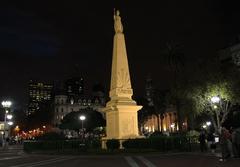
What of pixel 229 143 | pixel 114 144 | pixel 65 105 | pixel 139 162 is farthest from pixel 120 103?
pixel 65 105

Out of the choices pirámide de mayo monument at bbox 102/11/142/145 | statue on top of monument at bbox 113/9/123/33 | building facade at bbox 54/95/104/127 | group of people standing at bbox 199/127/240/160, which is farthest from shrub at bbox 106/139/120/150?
building facade at bbox 54/95/104/127

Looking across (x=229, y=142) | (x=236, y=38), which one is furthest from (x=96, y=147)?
(x=236, y=38)

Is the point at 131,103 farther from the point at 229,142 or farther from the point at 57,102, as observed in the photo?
the point at 57,102

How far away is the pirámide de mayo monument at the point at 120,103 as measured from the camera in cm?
3084

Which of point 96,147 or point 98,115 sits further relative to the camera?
point 98,115

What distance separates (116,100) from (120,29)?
270 inches

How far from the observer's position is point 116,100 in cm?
3144

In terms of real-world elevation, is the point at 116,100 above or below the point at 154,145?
above

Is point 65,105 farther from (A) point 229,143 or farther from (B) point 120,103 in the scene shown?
(A) point 229,143

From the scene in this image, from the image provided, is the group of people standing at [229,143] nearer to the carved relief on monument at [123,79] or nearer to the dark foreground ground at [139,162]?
the dark foreground ground at [139,162]

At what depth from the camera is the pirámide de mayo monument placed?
3084 centimetres

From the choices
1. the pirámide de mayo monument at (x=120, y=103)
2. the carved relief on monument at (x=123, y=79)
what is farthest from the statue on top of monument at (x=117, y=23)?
the carved relief on monument at (x=123, y=79)

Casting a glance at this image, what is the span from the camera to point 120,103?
3100 cm

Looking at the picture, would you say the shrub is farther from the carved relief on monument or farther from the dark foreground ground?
the dark foreground ground
